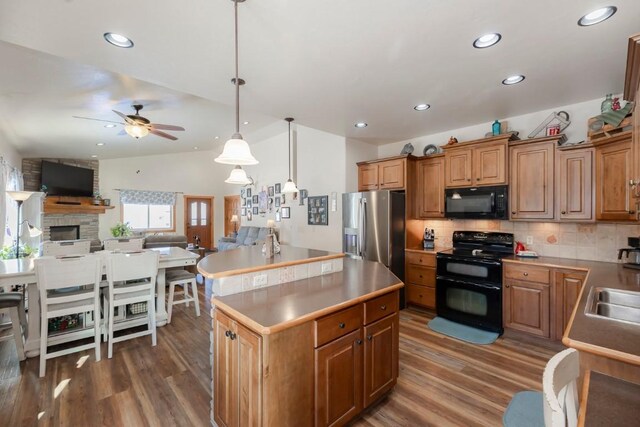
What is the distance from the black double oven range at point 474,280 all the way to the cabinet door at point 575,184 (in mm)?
690

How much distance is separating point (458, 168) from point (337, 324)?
298cm

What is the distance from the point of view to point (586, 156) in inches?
112

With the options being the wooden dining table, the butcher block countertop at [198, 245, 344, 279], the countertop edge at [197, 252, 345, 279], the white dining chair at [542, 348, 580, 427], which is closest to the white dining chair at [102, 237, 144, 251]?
the wooden dining table

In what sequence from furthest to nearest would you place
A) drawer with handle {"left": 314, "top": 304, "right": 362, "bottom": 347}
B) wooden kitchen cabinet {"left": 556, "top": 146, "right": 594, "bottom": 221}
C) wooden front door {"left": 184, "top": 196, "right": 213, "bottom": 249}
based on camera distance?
wooden front door {"left": 184, "top": 196, "right": 213, "bottom": 249}, wooden kitchen cabinet {"left": 556, "top": 146, "right": 594, "bottom": 221}, drawer with handle {"left": 314, "top": 304, "right": 362, "bottom": 347}

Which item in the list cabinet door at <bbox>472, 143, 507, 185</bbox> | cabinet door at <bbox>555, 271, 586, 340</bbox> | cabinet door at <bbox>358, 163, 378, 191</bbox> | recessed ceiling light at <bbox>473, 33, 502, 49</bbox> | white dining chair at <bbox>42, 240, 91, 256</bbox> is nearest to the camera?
recessed ceiling light at <bbox>473, 33, 502, 49</bbox>

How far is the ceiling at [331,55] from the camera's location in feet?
5.25

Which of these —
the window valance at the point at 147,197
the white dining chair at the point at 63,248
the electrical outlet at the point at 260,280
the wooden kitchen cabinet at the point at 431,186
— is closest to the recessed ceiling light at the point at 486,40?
the wooden kitchen cabinet at the point at 431,186

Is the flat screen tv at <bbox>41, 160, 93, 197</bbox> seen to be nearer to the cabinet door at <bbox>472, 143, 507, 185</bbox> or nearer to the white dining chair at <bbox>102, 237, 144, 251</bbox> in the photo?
the white dining chair at <bbox>102, 237, 144, 251</bbox>

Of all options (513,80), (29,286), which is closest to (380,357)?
(513,80)

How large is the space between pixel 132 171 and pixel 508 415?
9.74 meters

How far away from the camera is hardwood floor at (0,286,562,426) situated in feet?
6.48

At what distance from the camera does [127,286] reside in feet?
9.73

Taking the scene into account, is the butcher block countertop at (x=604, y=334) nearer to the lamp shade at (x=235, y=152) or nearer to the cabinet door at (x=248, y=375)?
the cabinet door at (x=248, y=375)

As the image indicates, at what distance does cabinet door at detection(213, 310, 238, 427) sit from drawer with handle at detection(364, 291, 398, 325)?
0.85 metres
